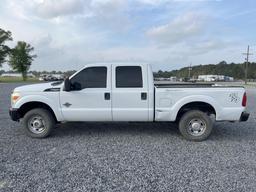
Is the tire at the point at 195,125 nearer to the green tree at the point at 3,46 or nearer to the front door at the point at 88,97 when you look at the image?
the front door at the point at 88,97

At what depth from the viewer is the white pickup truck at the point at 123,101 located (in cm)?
591

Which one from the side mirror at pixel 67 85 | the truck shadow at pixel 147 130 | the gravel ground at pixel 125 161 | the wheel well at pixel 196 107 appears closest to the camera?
the gravel ground at pixel 125 161

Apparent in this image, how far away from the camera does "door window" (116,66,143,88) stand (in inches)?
237

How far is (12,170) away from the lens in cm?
420

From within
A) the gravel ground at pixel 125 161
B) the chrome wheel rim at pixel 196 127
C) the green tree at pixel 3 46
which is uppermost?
the green tree at pixel 3 46

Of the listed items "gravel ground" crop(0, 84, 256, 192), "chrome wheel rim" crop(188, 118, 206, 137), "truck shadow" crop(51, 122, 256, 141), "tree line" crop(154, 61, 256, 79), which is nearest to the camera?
"gravel ground" crop(0, 84, 256, 192)

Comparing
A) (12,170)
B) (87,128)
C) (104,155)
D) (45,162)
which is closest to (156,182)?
(104,155)

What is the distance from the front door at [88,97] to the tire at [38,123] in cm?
44

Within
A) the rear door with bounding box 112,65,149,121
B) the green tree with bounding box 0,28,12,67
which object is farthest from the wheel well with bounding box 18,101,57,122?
the green tree with bounding box 0,28,12,67

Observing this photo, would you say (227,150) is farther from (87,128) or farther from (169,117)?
(87,128)

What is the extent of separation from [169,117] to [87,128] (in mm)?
2567

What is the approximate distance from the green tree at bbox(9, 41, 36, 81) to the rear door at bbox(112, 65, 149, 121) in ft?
210

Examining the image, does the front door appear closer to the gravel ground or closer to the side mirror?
the side mirror

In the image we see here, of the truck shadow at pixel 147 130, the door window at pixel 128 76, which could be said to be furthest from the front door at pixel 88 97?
the truck shadow at pixel 147 130
